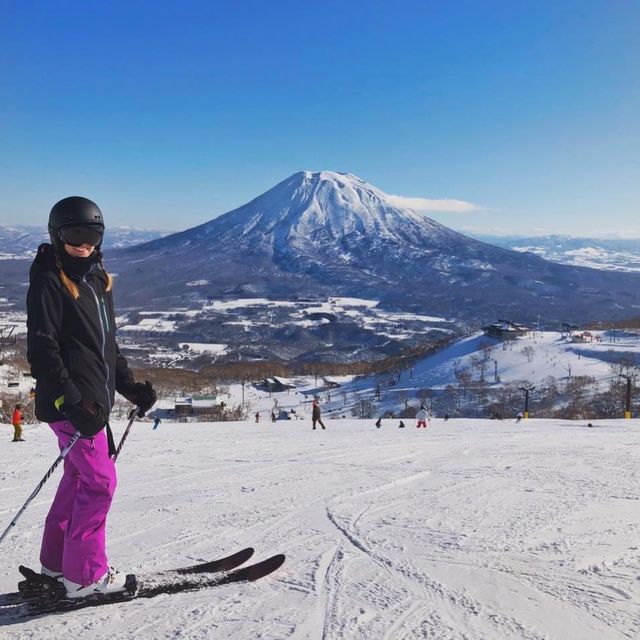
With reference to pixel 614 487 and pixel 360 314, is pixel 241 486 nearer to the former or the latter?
pixel 614 487

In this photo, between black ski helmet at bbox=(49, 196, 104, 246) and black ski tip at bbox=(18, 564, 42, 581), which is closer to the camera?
black ski helmet at bbox=(49, 196, 104, 246)

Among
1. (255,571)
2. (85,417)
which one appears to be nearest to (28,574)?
(85,417)

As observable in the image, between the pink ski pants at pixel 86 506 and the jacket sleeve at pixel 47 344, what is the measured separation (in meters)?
0.28

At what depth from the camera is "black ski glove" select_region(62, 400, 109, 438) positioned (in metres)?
2.48

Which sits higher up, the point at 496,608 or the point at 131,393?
the point at 131,393

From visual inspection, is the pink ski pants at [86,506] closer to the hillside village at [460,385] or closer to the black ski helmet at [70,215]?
the black ski helmet at [70,215]

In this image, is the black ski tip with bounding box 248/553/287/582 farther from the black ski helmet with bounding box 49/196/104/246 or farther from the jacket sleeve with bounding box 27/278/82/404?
the black ski helmet with bounding box 49/196/104/246

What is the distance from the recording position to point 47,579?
9.07 feet

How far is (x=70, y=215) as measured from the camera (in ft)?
8.82

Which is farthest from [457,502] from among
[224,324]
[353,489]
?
[224,324]

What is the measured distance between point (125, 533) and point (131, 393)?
50.8 inches

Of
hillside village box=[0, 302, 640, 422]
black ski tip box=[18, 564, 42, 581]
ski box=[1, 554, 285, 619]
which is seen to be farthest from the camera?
hillside village box=[0, 302, 640, 422]

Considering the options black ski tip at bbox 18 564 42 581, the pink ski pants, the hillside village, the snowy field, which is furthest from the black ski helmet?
the hillside village

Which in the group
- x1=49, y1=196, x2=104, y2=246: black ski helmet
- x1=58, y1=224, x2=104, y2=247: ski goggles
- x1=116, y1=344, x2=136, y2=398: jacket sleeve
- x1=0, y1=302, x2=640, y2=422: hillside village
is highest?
x1=49, y1=196, x2=104, y2=246: black ski helmet
